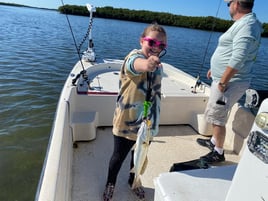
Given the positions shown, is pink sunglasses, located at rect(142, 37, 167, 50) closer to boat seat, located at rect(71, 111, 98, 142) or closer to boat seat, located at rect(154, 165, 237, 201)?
boat seat, located at rect(154, 165, 237, 201)

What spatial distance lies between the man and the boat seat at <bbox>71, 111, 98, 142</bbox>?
121 cm

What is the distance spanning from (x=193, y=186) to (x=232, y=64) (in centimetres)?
114

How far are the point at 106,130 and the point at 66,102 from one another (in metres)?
0.78

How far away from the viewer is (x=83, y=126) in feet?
8.42

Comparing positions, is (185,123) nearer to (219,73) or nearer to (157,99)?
(219,73)

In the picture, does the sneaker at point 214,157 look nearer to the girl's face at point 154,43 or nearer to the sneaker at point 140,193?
the sneaker at point 140,193

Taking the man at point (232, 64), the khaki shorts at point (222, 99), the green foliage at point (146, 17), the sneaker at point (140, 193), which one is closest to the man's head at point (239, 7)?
the man at point (232, 64)

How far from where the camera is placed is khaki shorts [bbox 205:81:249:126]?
7.28 feet

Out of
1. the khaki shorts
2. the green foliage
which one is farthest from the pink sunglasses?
the green foliage

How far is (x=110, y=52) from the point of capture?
39.2ft

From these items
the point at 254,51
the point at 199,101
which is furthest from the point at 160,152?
the point at 254,51

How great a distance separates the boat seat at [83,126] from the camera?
2.57 m

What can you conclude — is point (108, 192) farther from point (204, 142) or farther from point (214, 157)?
point (204, 142)

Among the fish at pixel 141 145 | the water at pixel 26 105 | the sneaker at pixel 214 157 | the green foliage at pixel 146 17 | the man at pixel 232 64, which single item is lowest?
the water at pixel 26 105
